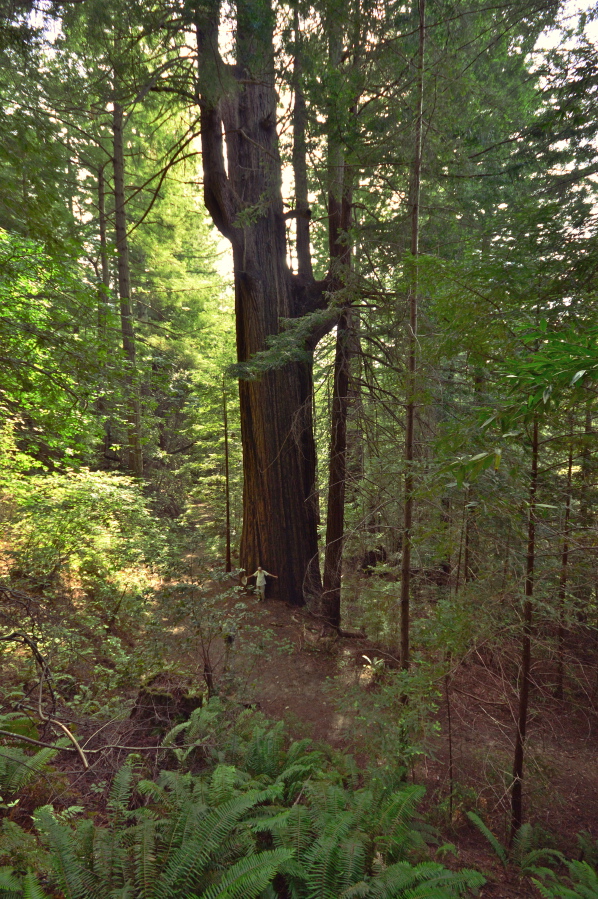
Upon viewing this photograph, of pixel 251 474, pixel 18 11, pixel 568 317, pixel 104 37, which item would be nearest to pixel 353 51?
pixel 104 37

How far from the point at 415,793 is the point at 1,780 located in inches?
122

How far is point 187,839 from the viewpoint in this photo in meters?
2.41

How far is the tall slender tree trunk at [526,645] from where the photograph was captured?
295 cm

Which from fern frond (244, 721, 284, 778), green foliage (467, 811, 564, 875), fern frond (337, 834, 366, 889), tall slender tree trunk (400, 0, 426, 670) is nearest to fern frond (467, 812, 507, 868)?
green foliage (467, 811, 564, 875)

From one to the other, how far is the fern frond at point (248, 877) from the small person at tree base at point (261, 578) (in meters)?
5.05

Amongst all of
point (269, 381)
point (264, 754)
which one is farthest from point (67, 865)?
point (269, 381)

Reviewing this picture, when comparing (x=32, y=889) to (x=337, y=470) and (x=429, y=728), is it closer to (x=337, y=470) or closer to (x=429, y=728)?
(x=429, y=728)

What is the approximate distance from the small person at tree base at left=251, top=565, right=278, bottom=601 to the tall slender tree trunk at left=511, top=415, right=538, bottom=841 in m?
4.57

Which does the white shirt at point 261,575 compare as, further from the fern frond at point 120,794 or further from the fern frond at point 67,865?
the fern frond at point 67,865

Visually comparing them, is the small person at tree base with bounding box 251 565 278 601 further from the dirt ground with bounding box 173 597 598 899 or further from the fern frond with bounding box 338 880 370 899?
the fern frond with bounding box 338 880 370 899

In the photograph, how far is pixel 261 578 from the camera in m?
7.58

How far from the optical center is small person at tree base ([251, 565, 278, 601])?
7480 mm

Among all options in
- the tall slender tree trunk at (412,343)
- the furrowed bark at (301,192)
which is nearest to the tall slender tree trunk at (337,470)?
the tall slender tree trunk at (412,343)

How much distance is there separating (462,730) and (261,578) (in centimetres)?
385
